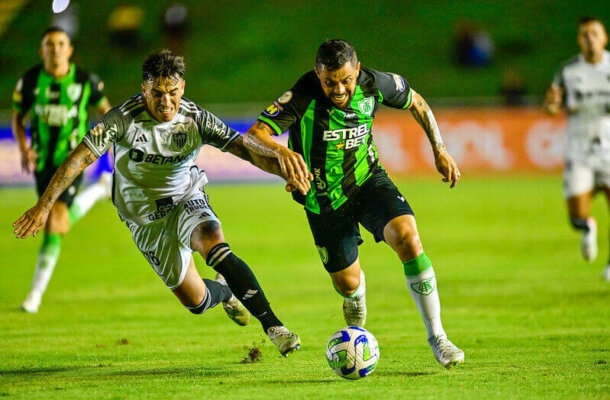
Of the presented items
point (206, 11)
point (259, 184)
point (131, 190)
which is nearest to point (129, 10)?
point (206, 11)

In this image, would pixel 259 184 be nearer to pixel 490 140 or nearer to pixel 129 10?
pixel 490 140

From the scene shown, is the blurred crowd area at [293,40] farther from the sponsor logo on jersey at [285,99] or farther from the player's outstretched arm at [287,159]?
the player's outstretched arm at [287,159]

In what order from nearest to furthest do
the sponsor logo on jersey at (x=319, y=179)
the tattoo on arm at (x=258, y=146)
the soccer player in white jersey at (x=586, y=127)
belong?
the tattoo on arm at (x=258, y=146)
the sponsor logo on jersey at (x=319, y=179)
the soccer player in white jersey at (x=586, y=127)

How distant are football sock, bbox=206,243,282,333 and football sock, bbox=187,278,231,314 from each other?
3.36 ft

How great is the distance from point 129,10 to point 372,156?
25949 millimetres

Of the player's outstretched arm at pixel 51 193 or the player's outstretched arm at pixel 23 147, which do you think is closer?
the player's outstretched arm at pixel 51 193

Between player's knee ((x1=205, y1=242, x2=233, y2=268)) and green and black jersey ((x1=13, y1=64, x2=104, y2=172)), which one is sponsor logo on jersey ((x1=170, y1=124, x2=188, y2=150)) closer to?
player's knee ((x1=205, y1=242, x2=233, y2=268))

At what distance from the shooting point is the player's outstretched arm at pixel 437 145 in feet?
25.1

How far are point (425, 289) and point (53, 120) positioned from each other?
528 cm

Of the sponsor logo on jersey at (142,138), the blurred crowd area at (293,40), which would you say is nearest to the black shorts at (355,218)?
the sponsor logo on jersey at (142,138)

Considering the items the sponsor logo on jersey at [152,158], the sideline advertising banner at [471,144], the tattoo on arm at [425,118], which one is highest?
the tattoo on arm at [425,118]

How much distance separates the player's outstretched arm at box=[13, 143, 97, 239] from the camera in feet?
23.2

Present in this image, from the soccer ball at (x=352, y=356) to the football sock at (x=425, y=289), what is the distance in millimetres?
587

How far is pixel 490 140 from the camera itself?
84.2 feet
